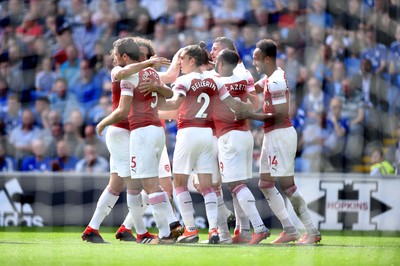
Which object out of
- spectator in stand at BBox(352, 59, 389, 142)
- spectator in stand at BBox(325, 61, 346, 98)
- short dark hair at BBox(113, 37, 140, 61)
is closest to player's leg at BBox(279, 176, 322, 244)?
short dark hair at BBox(113, 37, 140, 61)

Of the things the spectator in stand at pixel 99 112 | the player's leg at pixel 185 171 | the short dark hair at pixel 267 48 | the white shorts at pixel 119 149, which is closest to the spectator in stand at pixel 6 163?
the spectator in stand at pixel 99 112

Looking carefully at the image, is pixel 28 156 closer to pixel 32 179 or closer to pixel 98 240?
pixel 32 179

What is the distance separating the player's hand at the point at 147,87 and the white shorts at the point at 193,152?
1.99 feet

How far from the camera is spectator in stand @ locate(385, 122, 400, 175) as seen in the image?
10.9 meters

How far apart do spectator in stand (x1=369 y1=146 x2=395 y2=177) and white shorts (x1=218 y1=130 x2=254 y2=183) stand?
350cm

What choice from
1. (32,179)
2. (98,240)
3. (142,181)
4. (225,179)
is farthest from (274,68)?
(32,179)

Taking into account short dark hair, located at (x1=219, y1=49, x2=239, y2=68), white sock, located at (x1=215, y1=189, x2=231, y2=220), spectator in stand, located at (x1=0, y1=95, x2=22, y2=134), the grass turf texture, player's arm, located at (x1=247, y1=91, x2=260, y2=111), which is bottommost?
the grass turf texture

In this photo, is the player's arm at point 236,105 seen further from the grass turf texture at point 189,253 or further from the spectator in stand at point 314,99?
the spectator in stand at point 314,99

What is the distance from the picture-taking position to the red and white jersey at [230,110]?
26.6 feet

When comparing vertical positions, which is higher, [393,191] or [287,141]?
[287,141]

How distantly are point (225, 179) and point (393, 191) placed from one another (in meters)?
3.35

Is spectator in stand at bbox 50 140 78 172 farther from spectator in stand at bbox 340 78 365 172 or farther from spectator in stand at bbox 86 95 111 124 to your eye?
spectator in stand at bbox 340 78 365 172

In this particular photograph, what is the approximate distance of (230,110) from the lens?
26.7 feet

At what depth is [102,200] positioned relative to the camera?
793 cm
